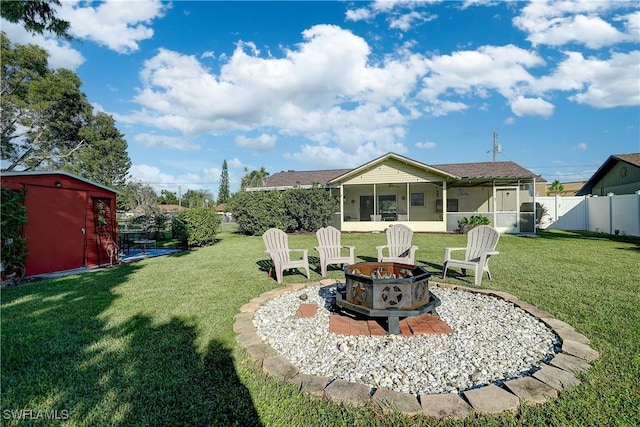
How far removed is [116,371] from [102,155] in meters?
30.4

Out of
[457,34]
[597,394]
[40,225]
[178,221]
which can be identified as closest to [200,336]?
[597,394]

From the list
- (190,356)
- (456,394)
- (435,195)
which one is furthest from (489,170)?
(190,356)

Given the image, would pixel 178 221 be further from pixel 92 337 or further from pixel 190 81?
pixel 92 337

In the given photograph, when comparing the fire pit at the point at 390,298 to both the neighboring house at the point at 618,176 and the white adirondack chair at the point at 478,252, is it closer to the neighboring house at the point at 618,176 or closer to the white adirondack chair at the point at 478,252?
the white adirondack chair at the point at 478,252

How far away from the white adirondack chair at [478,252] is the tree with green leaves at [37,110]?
2535 centimetres

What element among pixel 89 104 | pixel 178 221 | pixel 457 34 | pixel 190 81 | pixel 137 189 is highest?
pixel 89 104

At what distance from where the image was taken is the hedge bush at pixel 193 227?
11641 mm

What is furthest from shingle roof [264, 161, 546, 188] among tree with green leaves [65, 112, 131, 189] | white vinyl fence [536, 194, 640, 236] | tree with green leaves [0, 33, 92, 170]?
tree with green leaves [0, 33, 92, 170]

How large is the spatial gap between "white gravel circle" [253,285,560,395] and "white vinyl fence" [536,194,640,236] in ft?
46.2

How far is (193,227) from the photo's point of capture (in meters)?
11.7

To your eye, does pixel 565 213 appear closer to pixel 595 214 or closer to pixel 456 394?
pixel 595 214

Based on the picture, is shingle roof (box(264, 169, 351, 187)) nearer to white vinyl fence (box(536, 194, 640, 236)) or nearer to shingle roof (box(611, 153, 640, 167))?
white vinyl fence (box(536, 194, 640, 236))

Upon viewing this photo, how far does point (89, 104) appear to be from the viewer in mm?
24562

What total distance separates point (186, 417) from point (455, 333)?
110 inches
